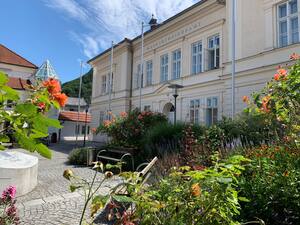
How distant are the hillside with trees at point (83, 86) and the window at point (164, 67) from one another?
48.4 meters

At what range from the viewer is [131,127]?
1265 centimetres

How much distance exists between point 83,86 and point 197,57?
58.9 meters

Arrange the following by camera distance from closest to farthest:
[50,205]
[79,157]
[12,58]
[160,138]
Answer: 1. [50,205]
2. [160,138]
3. [79,157]
4. [12,58]

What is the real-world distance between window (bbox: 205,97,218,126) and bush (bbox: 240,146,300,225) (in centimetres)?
1370

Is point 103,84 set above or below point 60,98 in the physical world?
above

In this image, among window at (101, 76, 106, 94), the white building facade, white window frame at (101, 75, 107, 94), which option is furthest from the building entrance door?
window at (101, 76, 106, 94)


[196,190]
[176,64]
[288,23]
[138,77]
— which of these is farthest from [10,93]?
[138,77]

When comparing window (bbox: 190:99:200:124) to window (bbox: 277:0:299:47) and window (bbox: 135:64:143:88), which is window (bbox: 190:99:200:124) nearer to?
window (bbox: 277:0:299:47)

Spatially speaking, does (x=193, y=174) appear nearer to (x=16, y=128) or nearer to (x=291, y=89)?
(x=16, y=128)

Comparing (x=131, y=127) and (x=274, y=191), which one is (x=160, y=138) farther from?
(x=274, y=191)

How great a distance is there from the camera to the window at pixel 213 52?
17.3m

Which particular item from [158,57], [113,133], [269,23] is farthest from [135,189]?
[158,57]

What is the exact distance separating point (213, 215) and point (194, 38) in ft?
58.7

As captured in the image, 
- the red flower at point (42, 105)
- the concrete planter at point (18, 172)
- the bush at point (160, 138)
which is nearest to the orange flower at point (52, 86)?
the red flower at point (42, 105)
